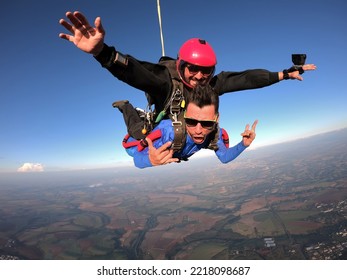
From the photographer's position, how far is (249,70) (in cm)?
307

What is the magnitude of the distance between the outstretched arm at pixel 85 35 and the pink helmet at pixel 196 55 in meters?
1.04

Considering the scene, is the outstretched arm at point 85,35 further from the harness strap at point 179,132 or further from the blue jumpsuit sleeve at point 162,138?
the blue jumpsuit sleeve at point 162,138

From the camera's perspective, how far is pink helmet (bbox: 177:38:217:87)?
93.7 inches

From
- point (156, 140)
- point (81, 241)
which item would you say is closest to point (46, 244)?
point (81, 241)

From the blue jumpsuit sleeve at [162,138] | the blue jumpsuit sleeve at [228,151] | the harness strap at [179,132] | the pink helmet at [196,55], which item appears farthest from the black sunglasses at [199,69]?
the blue jumpsuit sleeve at [228,151]

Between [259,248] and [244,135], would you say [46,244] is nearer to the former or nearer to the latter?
[259,248]

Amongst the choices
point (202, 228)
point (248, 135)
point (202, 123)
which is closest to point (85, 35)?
point (202, 123)

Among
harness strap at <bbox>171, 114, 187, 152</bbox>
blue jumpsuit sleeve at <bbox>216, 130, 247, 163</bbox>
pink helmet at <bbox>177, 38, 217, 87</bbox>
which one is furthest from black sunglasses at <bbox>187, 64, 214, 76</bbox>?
blue jumpsuit sleeve at <bbox>216, 130, 247, 163</bbox>

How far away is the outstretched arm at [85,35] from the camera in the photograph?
1.52 metres

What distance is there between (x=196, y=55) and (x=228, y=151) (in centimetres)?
161

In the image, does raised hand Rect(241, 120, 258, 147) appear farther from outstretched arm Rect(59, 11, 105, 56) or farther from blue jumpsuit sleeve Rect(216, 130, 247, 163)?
outstretched arm Rect(59, 11, 105, 56)

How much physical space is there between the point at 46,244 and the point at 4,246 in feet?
22.8

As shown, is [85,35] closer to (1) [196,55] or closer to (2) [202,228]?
(1) [196,55]

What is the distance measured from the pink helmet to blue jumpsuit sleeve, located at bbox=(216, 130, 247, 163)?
1.31m
